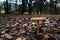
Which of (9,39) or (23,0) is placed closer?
(9,39)

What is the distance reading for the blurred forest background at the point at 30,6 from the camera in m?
8.22

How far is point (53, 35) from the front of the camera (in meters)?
2.21

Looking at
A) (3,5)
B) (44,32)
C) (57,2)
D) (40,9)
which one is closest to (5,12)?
(3,5)

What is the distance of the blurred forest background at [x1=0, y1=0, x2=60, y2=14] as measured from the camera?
8.22 m

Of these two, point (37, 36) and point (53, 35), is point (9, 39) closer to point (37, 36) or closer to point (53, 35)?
point (37, 36)

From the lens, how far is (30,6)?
841 cm

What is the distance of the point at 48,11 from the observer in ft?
27.2

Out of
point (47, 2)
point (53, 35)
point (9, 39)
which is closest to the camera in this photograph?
point (9, 39)

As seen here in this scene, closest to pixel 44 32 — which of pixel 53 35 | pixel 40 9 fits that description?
pixel 53 35

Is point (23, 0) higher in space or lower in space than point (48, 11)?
higher

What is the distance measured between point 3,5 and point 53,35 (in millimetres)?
6398

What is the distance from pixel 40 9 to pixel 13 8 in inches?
53.8

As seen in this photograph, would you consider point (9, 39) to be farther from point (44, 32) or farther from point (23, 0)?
point (23, 0)

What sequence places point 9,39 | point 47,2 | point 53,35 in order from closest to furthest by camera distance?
1. point 9,39
2. point 53,35
3. point 47,2
